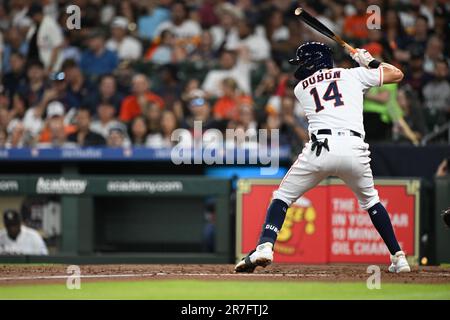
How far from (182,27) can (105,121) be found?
2.64 metres

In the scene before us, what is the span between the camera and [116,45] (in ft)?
47.9

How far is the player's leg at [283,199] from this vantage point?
7.73 m

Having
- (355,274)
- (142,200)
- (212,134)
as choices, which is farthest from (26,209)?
(355,274)

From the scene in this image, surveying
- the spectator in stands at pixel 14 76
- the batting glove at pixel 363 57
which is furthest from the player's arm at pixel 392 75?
the spectator in stands at pixel 14 76

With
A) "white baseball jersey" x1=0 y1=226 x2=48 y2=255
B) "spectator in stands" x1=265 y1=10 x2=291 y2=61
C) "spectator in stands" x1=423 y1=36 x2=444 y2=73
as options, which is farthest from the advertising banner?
"spectator in stands" x1=265 y1=10 x2=291 y2=61

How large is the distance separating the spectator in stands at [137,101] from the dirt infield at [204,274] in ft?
13.6

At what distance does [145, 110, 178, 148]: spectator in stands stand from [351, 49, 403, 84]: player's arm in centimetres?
446

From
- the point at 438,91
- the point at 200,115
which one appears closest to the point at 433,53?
the point at 438,91

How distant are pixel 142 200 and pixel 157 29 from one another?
4.28 metres

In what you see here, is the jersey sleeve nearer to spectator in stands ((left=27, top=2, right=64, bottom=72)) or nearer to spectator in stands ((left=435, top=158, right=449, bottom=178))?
spectator in stands ((left=435, top=158, right=449, bottom=178))

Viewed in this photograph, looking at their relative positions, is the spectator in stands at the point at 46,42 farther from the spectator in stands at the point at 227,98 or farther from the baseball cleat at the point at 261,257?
the baseball cleat at the point at 261,257

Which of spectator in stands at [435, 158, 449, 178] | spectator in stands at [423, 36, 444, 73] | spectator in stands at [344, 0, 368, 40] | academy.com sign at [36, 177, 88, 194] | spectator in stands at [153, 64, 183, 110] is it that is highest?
spectator in stands at [344, 0, 368, 40]

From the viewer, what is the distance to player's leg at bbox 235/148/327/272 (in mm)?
7734
